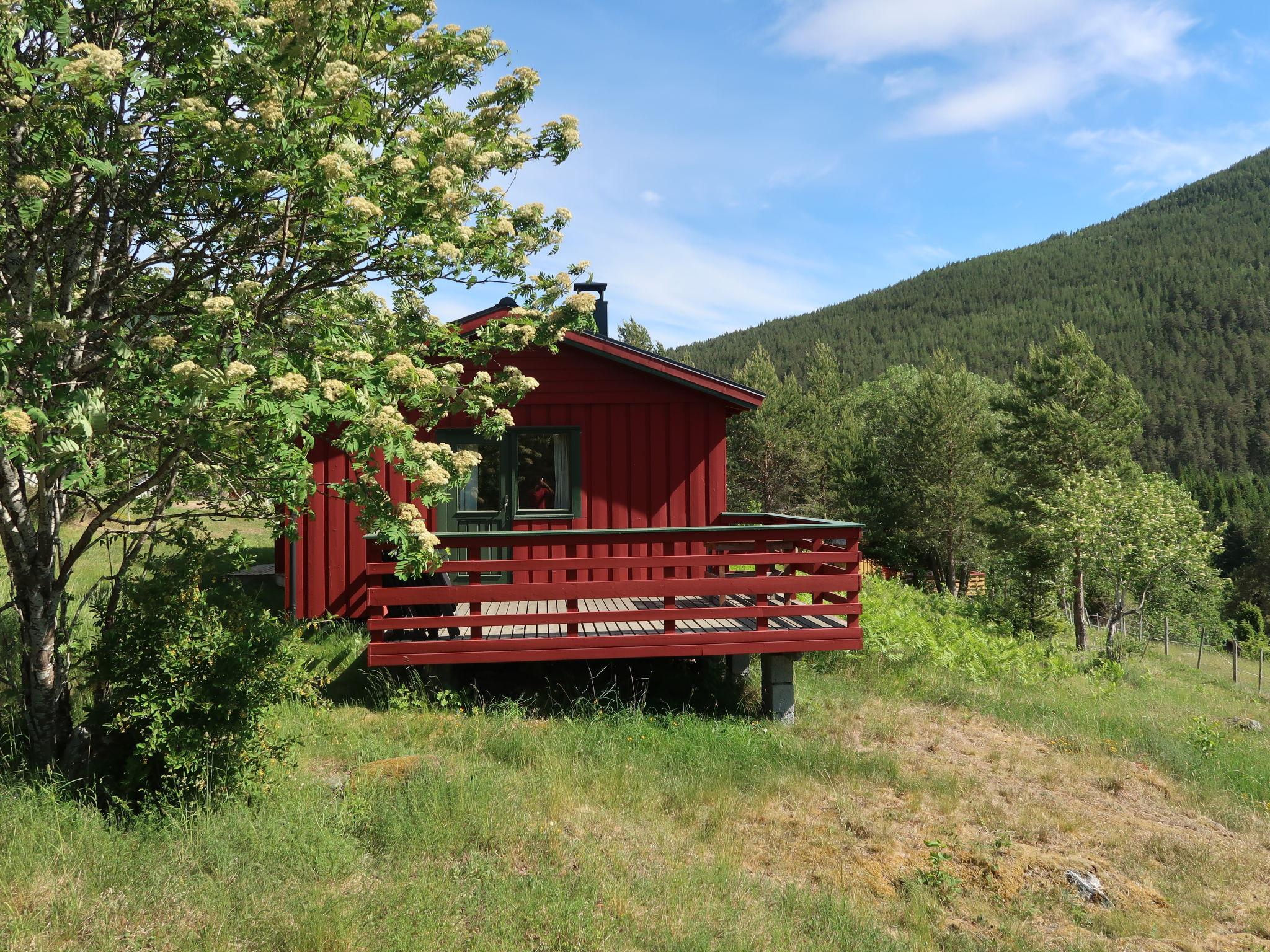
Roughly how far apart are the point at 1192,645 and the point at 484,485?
5086cm

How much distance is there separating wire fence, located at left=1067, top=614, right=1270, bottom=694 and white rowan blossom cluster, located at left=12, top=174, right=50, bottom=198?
103 feet

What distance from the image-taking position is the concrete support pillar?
7938 millimetres

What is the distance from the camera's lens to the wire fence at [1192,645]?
1197 inches

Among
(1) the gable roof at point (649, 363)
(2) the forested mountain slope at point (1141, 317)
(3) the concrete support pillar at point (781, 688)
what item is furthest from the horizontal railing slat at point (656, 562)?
(2) the forested mountain slope at point (1141, 317)

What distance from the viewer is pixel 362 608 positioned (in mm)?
10109

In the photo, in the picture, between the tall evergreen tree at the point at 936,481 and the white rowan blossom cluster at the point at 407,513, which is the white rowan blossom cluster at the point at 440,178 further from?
the tall evergreen tree at the point at 936,481

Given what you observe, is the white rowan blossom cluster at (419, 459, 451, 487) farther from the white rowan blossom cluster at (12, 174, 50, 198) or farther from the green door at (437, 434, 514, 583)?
the green door at (437, 434, 514, 583)

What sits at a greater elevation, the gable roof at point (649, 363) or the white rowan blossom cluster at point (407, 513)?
the gable roof at point (649, 363)

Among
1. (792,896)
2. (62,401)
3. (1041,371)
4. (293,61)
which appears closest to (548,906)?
(792,896)

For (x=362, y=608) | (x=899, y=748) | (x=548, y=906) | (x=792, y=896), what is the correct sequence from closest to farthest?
1. (x=548, y=906)
2. (x=792, y=896)
3. (x=899, y=748)
4. (x=362, y=608)

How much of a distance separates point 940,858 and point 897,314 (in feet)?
510

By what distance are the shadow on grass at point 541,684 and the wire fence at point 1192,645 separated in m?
24.8

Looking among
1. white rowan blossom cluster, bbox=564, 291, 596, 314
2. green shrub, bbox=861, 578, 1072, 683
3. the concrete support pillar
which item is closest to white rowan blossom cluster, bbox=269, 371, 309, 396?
white rowan blossom cluster, bbox=564, 291, 596, 314

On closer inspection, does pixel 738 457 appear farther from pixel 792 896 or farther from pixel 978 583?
pixel 792 896
